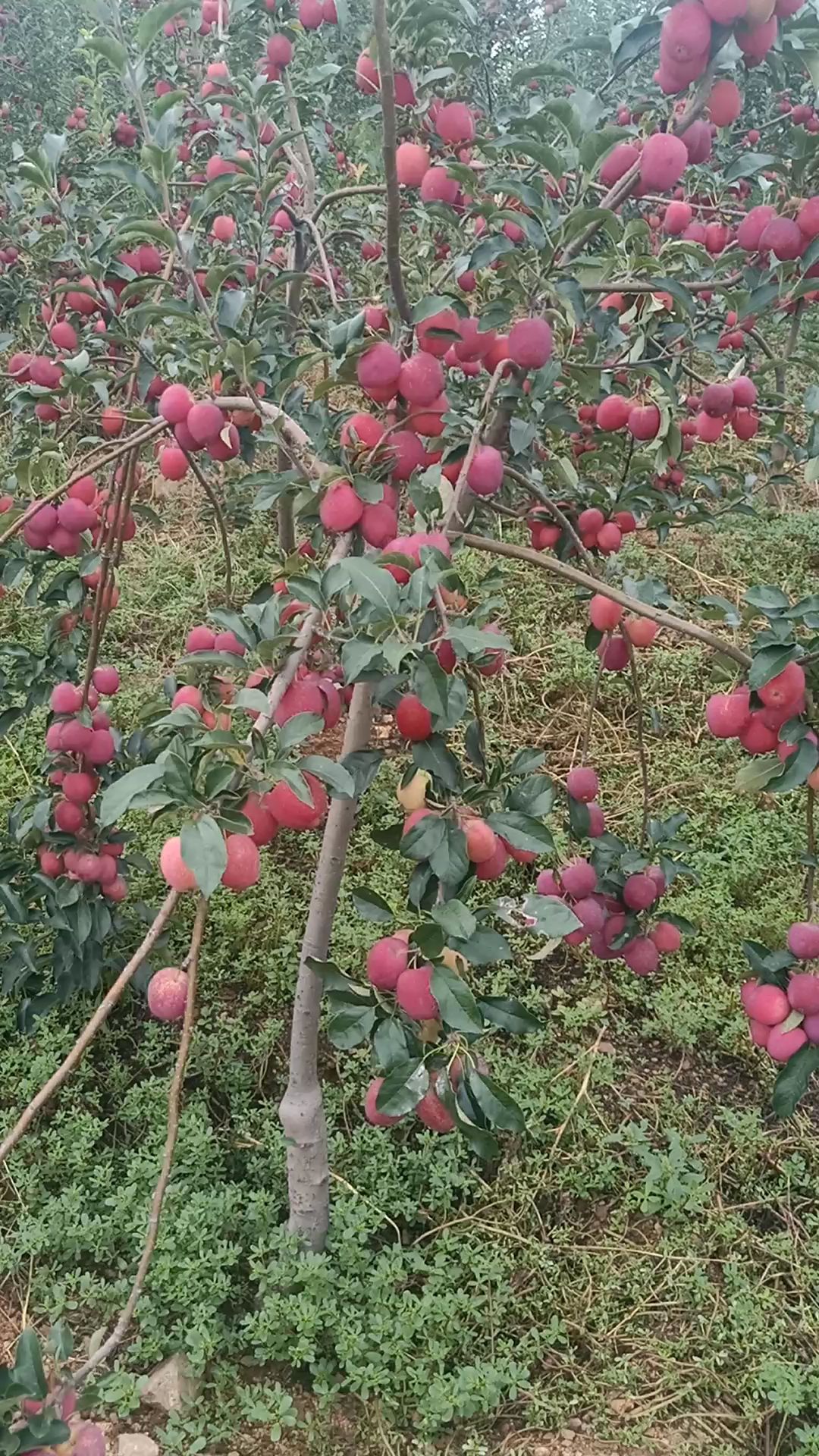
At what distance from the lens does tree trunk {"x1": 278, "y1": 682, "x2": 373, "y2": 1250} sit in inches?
56.5

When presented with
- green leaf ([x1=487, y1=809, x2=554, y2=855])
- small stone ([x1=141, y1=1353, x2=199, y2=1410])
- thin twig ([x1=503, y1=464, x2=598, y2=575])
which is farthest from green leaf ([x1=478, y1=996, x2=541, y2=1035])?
small stone ([x1=141, y1=1353, x2=199, y2=1410])

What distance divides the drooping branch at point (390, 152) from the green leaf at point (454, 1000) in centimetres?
68

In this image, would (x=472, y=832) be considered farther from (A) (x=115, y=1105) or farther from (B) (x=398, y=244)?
(A) (x=115, y=1105)

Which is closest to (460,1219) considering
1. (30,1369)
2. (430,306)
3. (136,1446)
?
(136,1446)

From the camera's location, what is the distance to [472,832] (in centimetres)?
102

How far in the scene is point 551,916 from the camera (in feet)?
3.40

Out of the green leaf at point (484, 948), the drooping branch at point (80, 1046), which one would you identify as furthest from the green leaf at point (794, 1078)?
the drooping branch at point (80, 1046)

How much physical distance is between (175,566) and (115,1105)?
2.28 metres

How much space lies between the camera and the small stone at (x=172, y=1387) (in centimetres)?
151

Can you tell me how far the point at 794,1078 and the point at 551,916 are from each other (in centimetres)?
41

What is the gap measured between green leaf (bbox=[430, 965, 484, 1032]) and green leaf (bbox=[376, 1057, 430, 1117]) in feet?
0.30

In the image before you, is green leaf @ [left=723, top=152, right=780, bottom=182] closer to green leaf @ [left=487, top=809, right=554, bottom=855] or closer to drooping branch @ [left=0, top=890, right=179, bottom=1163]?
green leaf @ [left=487, top=809, right=554, bottom=855]

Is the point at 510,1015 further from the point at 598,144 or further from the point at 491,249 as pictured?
the point at 598,144

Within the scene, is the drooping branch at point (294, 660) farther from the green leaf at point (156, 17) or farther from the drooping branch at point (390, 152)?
the green leaf at point (156, 17)
